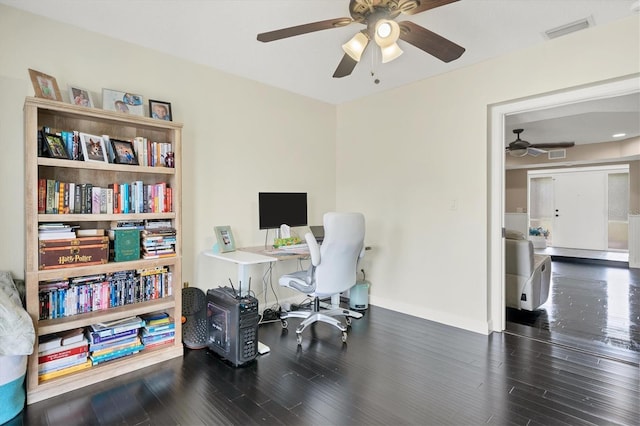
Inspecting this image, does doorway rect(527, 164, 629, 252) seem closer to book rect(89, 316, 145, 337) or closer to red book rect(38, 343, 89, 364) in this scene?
book rect(89, 316, 145, 337)

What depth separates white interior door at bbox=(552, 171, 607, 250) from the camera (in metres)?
7.46

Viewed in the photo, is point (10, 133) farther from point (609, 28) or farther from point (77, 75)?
point (609, 28)

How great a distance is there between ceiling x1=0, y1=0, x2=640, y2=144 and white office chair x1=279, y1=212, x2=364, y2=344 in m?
1.49

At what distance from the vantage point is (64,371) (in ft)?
7.20

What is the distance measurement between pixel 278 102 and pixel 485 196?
2.45m

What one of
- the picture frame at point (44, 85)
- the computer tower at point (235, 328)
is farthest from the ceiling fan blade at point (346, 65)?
the picture frame at point (44, 85)

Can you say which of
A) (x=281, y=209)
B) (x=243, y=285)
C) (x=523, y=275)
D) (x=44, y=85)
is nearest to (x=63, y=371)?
(x=243, y=285)

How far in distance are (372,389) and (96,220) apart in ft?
7.28

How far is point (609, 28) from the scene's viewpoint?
8.09 feet

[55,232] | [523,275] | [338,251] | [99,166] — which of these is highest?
[99,166]

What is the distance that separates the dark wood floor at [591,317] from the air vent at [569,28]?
2.56m

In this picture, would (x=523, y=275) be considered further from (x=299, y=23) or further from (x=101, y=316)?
(x=101, y=316)

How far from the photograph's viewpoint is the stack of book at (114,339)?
233cm

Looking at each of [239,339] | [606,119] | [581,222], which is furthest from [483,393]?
[581,222]
